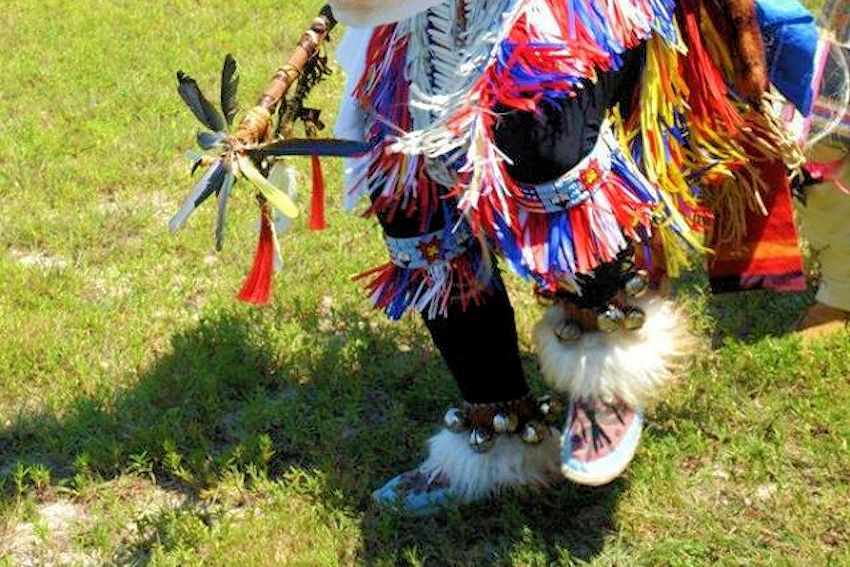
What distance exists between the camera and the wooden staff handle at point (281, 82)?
1.96 m

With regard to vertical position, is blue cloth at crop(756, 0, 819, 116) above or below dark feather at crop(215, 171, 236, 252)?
below

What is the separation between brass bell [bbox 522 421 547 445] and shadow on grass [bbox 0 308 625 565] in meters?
0.13

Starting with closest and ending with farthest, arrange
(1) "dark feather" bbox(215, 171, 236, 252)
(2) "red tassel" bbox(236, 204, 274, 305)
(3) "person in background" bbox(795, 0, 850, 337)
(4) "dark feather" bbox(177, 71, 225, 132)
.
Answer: (1) "dark feather" bbox(215, 171, 236, 252)
(4) "dark feather" bbox(177, 71, 225, 132)
(2) "red tassel" bbox(236, 204, 274, 305)
(3) "person in background" bbox(795, 0, 850, 337)

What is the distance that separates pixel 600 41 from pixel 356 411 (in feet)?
3.93

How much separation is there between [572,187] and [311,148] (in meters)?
0.46

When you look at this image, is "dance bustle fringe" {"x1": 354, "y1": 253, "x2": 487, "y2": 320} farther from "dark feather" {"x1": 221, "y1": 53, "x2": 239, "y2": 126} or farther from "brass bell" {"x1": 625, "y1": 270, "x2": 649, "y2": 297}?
"dark feather" {"x1": 221, "y1": 53, "x2": 239, "y2": 126}

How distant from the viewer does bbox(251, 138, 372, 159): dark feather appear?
190cm

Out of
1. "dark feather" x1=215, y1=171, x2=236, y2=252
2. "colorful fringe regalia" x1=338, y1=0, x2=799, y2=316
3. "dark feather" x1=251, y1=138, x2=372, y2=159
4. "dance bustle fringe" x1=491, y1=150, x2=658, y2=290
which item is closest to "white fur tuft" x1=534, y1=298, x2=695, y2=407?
"colorful fringe regalia" x1=338, y1=0, x2=799, y2=316

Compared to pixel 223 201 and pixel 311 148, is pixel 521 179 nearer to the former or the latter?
pixel 311 148

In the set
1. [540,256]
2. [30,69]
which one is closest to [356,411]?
[540,256]

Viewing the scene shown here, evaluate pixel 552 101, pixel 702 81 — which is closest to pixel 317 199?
pixel 552 101

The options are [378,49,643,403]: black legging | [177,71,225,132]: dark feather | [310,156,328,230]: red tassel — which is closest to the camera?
[177,71,225,132]: dark feather

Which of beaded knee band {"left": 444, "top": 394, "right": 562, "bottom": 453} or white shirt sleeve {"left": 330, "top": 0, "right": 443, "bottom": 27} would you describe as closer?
white shirt sleeve {"left": 330, "top": 0, "right": 443, "bottom": 27}

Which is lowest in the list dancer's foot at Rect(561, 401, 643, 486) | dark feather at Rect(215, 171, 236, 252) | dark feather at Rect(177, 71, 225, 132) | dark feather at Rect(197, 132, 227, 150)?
dancer's foot at Rect(561, 401, 643, 486)
